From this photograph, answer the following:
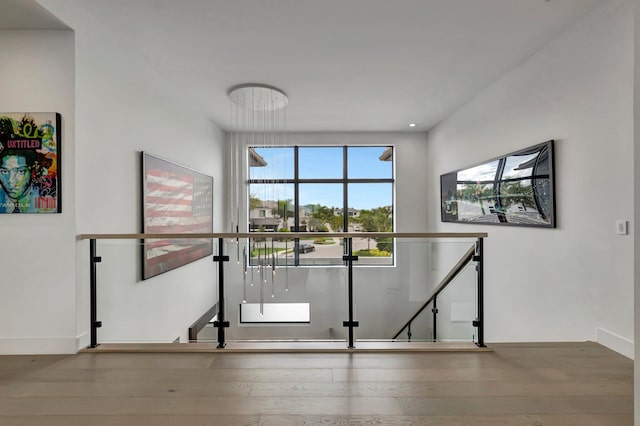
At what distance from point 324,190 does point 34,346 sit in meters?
4.57

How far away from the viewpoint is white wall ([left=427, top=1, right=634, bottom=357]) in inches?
85.4

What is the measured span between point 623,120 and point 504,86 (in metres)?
1.51

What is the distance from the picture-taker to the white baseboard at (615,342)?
2166 millimetres

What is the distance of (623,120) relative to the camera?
6.99ft

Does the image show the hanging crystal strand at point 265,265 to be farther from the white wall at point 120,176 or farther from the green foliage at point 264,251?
the white wall at point 120,176

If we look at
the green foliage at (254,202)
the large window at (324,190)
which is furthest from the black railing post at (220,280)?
the green foliage at (254,202)

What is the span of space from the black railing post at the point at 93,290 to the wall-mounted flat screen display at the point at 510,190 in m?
3.81

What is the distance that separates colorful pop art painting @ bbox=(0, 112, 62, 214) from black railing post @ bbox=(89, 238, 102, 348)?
A: 0.39 meters

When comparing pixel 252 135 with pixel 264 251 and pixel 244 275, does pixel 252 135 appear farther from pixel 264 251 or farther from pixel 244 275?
pixel 244 275

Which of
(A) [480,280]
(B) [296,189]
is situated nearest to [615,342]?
(A) [480,280]

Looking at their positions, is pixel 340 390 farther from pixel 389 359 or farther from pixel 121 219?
pixel 121 219

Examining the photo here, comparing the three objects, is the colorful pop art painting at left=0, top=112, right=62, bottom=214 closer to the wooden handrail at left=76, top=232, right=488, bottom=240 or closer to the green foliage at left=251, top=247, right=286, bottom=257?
the wooden handrail at left=76, top=232, right=488, bottom=240

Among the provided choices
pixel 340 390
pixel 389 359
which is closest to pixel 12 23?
pixel 340 390

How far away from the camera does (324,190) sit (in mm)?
6039
